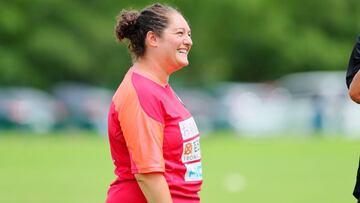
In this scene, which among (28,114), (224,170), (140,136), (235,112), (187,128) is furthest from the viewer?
(235,112)

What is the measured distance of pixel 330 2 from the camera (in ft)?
161

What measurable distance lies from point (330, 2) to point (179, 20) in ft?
147

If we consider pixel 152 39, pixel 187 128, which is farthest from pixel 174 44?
pixel 187 128

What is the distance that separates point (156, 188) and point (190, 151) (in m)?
0.29

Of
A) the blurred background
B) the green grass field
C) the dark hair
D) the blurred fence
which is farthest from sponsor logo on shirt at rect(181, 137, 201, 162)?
the blurred fence

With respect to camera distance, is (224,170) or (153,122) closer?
(153,122)

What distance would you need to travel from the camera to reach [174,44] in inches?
199

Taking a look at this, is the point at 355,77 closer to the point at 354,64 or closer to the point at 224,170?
the point at 354,64

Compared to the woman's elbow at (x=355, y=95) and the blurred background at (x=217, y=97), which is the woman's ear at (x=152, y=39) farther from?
the blurred background at (x=217, y=97)

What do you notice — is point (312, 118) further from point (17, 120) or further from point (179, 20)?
point (179, 20)

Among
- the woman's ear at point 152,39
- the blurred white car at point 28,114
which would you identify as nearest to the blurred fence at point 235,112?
the blurred white car at point 28,114

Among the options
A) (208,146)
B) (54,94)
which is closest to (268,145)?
(208,146)

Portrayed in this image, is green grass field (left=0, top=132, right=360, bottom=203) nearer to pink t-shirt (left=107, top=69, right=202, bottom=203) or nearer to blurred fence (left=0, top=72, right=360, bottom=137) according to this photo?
blurred fence (left=0, top=72, right=360, bottom=137)

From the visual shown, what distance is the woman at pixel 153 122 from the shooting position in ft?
16.0
